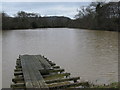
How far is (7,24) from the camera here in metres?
48.5

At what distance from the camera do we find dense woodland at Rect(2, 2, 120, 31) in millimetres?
37031

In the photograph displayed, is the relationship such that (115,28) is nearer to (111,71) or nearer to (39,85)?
(111,71)

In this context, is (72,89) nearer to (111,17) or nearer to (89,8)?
(111,17)

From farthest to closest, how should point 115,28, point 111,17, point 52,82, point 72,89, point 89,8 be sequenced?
point 89,8 → point 111,17 → point 115,28 → point 52,82 → point 72,89

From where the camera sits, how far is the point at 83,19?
5278 cm

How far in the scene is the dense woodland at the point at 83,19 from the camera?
37.0m

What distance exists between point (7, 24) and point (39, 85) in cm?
4528

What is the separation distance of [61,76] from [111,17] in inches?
1306

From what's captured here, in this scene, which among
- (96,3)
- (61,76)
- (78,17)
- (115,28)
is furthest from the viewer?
(78,17)

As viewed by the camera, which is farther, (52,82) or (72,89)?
(52,82)

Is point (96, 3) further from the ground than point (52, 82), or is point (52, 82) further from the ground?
point (96, 3)

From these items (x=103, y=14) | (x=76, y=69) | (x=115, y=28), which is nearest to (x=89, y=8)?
(x=103, y=14)

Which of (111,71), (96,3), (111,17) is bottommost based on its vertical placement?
(111,71)

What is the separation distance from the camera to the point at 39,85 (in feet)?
15.1
